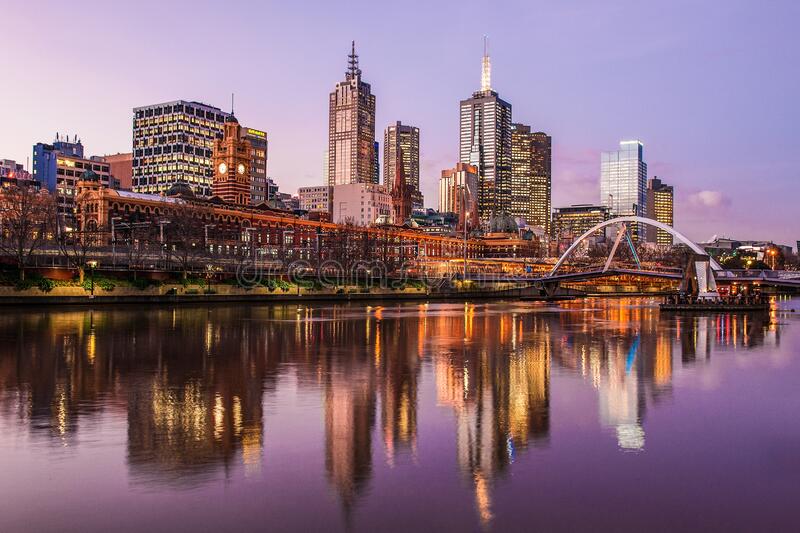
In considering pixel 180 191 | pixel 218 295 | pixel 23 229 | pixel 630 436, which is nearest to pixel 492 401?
pixel 630 436

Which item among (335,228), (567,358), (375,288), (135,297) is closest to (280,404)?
(567,358)

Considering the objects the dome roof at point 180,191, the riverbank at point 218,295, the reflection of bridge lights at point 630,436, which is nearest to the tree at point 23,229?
the riverbank at point 218,295

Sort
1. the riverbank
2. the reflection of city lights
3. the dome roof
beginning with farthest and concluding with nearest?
the dome roof, the riverbank, the reflection of city lights

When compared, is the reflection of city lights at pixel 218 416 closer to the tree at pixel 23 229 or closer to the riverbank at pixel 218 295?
the riverbank at pixel 218 295

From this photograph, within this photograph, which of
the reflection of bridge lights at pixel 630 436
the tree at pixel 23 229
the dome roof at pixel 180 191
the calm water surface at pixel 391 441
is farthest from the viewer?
the dome roof at pixel 180 191

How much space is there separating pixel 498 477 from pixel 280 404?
8.54m

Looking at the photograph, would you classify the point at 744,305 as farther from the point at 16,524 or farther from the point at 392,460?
the point at 16,524

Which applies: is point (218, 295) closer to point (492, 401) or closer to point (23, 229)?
point (23, 229)

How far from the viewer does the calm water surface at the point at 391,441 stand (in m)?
11.8

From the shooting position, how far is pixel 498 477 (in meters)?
13.6

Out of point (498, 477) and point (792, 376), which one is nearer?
point (498, 477)

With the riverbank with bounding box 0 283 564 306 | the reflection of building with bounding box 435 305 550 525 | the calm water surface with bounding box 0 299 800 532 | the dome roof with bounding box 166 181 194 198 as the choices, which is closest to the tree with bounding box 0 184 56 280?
the riverbank with bounding box 0 283 564 306

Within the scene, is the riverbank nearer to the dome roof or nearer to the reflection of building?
the reflection of building

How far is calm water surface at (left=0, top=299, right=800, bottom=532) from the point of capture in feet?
38.8
